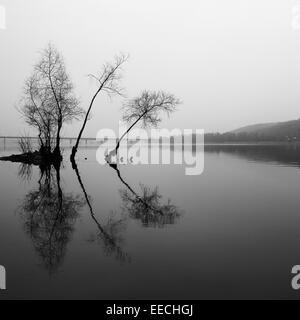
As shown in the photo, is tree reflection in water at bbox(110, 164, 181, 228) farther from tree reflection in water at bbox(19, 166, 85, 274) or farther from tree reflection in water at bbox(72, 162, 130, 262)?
tree reflection in water at bbox(19, 166, 85, 274)

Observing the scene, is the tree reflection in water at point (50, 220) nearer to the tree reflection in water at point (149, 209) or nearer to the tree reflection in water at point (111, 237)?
the tree reflection in water at point (111, 237)

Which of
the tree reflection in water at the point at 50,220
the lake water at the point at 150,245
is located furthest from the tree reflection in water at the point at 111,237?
the tree reflection in water at the point at 50,220

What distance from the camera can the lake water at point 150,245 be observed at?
193 inches

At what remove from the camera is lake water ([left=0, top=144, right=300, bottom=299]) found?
490cm

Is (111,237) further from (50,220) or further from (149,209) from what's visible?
(149,209)

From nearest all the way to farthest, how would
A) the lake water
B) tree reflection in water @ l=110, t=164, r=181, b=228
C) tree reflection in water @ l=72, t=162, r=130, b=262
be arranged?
the lake water < tree reflection in water @ l=72, t=162, r=130, b=262 < tree reflection in water @ l=110, t=164, r=181, b=228

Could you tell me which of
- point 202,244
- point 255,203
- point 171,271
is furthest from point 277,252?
point 255,203

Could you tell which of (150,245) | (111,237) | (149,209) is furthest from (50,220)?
(150,245)

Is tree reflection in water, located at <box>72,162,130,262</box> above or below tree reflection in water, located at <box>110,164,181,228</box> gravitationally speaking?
below

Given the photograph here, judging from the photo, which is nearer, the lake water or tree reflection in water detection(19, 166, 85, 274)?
the lake water

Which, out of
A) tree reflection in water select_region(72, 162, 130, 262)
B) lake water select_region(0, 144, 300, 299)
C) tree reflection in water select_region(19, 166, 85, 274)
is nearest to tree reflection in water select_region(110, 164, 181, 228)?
lake water select_region(0, 144, 300, 299)

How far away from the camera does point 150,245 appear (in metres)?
6.75

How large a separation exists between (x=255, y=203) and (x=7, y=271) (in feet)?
29.0
